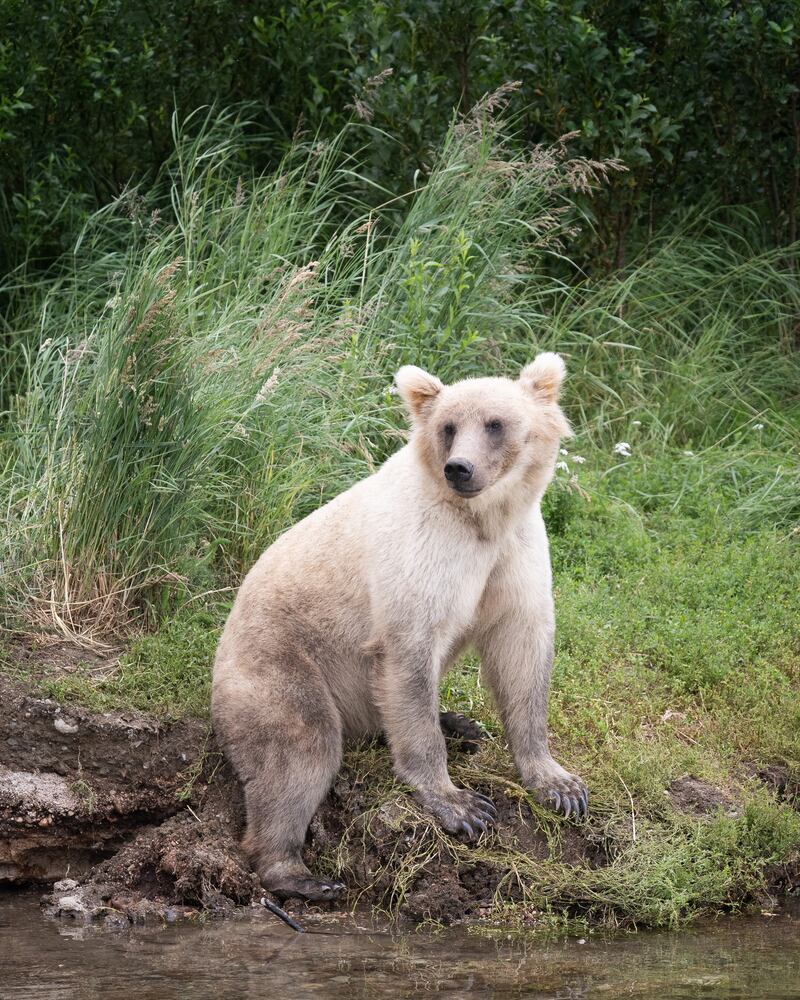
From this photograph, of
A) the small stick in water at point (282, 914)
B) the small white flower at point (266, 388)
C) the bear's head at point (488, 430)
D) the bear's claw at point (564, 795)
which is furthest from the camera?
the small white flower at point (266, 388)

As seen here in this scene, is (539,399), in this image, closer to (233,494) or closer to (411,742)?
(411,742)

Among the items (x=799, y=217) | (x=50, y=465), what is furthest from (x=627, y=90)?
(x=50, y=465)

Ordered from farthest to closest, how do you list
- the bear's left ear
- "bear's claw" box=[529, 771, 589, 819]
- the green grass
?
the green grass → the bear's left ear → "bear's claw" box=[529, 771, 589, 819]

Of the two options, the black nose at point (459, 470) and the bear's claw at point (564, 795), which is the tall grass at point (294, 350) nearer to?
the black nose at point (459, 470)

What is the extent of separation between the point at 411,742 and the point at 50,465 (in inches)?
94.3

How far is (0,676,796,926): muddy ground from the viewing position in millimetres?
4680

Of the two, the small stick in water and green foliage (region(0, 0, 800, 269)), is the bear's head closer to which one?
the small stick in water

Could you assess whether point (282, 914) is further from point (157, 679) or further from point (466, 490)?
point (466, 490)

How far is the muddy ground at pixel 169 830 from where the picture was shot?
4.68 meters

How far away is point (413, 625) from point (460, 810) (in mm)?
679

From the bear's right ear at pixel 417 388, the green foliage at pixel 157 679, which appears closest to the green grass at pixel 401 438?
the green foliage at pixel 157 679

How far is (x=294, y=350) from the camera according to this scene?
657 centimetres

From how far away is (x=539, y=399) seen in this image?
4.94m

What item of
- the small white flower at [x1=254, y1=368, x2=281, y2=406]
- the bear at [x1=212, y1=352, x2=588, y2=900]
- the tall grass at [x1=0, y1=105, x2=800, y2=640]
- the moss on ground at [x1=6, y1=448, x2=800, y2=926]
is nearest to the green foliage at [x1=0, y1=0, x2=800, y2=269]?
the tall grass at [x1=0, y1=105, x2=800, y2=640]
